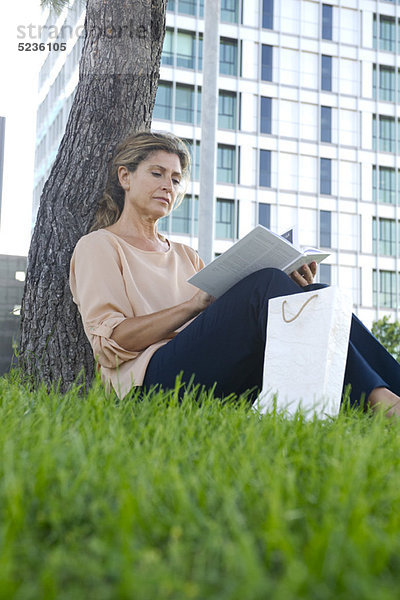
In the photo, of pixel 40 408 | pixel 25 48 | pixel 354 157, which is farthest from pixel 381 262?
pixel 40 408

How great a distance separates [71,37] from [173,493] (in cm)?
3963

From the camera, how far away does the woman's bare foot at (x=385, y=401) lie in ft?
8.57

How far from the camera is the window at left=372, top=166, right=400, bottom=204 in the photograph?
1502 inches

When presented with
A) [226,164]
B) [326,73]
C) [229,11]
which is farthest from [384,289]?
[229,11]

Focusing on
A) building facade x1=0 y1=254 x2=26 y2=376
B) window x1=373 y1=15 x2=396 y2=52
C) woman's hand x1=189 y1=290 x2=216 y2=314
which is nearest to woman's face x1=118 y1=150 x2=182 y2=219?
woman's hand x1=189 y1=290 x2=216 y2=314

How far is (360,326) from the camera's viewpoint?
127 inches

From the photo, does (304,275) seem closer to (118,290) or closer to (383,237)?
(118,290)

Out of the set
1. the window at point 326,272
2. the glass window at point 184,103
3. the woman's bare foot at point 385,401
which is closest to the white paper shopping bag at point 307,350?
the woman's bare foot at point 385,401

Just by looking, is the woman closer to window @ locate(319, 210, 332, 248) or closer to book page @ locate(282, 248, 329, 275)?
book page @ locate(282, 248, 329, 275)

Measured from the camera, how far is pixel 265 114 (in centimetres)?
3612

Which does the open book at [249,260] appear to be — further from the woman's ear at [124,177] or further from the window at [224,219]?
the window at [224,219]

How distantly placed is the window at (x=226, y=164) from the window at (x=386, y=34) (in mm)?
11127

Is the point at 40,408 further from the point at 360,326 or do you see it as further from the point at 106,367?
the point at 360,326

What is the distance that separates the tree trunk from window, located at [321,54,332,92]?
35073mm
